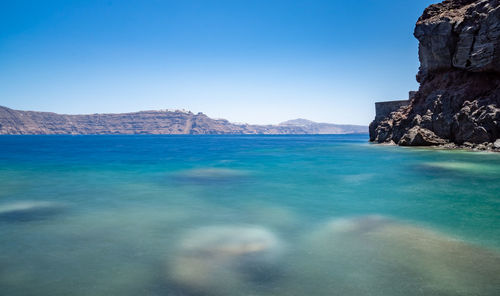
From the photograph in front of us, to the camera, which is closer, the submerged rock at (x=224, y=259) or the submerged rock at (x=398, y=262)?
the submerged rock at (x=398, y=262)

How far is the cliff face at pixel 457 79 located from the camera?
2458 centimetres

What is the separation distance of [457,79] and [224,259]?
111 feet

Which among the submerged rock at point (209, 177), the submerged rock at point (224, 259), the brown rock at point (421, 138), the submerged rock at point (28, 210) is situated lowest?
the submerged rock at point (209, 177)

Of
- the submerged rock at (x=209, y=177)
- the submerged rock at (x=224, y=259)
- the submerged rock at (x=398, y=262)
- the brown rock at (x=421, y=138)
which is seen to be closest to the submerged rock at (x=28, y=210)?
the submerged rock at (x=224, y=259)

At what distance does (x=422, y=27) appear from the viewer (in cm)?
3244

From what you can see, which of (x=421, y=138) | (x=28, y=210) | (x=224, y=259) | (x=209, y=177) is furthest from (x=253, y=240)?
(x=421, y=138)

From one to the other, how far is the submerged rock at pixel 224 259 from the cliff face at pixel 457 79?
25.7 m

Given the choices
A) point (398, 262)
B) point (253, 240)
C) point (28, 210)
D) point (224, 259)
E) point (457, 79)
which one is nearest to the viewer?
point (398, 262)

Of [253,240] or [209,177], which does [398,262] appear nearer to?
[253,240]

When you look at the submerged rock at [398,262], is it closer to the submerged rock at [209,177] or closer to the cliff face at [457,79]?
the submerged rock at [209,177]

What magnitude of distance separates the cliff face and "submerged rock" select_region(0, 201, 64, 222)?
2916 cm

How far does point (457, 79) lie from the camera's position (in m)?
29.7

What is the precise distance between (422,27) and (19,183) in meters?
38.4

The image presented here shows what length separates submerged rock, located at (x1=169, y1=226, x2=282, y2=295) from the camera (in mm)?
4242
